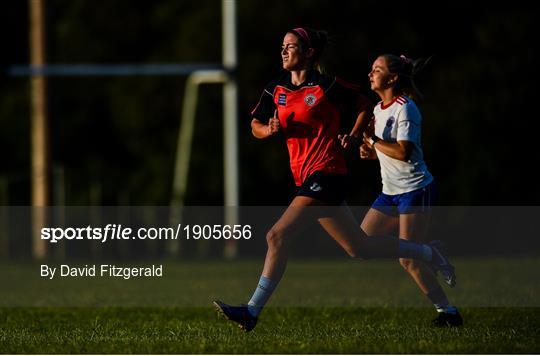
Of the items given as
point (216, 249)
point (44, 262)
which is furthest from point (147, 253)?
point (44, 262)

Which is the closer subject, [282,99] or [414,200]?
[282,99]

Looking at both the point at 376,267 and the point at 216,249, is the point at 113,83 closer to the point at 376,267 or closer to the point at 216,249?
the point at 216,249

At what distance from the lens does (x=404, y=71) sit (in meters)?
9.84

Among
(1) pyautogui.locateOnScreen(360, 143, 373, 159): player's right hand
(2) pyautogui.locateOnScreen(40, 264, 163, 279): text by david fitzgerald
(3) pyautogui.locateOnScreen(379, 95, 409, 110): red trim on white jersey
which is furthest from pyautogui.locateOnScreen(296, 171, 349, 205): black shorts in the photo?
(2) pyautogui.locateOnScreen(40, 264, 163, 279): text by david fitzgerald

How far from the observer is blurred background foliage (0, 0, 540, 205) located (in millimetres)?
44812

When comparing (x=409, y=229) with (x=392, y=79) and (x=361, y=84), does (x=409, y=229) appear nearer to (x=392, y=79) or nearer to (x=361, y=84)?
(x=392, y=79)

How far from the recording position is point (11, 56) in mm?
58938

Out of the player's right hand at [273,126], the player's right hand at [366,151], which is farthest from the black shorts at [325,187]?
the player's right hand at [273,126]

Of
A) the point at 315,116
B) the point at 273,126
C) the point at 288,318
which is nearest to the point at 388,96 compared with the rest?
the point at 315,116

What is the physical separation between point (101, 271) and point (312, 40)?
44.4ft

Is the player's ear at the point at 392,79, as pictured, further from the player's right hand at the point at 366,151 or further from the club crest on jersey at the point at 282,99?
the club crest on jersey at the point at 282,99

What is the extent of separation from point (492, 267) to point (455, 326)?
10.7 meters

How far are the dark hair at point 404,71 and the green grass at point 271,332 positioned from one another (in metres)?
1.77

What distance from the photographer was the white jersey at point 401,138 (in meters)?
9.54
